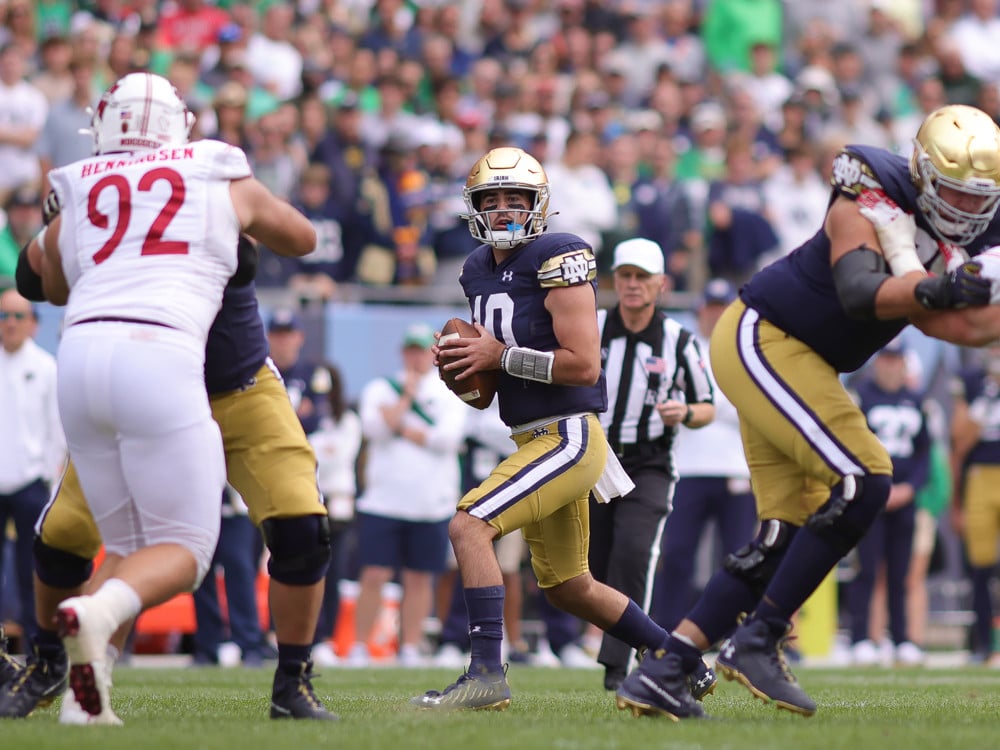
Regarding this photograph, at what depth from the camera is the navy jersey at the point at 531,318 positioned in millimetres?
5948

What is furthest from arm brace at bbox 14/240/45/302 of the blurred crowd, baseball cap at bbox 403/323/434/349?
the blurred crowd

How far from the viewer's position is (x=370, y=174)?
12922 millimetres

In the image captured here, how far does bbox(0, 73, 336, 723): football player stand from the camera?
5230 mm

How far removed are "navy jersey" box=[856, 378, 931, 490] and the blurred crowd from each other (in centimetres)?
202

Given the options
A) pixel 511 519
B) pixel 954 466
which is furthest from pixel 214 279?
pixel 954 466

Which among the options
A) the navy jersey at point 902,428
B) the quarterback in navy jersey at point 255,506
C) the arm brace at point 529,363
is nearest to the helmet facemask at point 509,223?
the arm brace at point 529,363

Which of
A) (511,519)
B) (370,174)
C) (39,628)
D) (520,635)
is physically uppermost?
(370,174)

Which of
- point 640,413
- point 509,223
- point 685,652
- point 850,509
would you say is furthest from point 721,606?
point 640,413

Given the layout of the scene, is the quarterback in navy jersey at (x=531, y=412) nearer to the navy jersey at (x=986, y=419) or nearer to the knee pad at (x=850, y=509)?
the knee pad at (x=850, y=509)

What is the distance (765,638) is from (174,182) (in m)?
2.44

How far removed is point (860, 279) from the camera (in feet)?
16.8

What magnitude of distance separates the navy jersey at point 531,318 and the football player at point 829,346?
1.87 ft

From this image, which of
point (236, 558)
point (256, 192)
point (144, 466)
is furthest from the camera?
point (236, 558)

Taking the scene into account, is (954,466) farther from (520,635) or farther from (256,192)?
(256,192)
